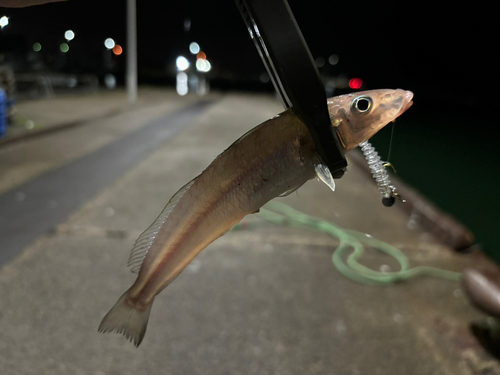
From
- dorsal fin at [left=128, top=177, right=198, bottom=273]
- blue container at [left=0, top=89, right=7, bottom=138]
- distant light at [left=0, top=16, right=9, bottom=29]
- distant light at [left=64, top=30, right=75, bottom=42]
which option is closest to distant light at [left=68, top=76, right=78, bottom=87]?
blue container at [left=0, top=89, right=7, bottom=138]

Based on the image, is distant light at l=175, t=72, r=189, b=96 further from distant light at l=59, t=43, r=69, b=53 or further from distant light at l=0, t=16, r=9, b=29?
distant light at l=0, t=16, r=9, b=29

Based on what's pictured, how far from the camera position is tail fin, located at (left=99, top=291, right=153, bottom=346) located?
0.87 metres

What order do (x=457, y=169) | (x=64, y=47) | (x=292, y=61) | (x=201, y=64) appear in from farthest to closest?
(x=201, y=64), (x=457, y=169), (x=64, y=47), (x=292, y=61)

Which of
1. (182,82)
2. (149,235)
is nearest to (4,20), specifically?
(149,235)

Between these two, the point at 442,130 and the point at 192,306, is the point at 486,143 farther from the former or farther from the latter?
the point at 192,306

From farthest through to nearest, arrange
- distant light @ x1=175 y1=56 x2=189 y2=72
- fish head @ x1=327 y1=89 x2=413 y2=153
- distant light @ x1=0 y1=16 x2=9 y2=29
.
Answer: distant light @ x1=175 y1=56 x2=189 y2=72 < distant light @ x1=0 y1=16 x2=9 y2=29 < fish head @ x1=327 y1=89 x2=413 y2=153

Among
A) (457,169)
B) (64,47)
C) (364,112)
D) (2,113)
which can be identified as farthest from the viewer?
(457,169)

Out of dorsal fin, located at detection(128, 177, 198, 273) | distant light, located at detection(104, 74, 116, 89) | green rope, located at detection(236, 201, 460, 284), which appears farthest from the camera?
distant light, located at detection(104, 74, 116, 89)

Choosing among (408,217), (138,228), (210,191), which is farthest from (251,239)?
(210,191)

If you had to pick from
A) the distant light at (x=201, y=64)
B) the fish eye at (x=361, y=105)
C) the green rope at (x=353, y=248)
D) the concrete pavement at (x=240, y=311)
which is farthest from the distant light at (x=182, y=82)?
the fish eye at (x=361, y=105)

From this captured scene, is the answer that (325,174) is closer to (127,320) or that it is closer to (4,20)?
(127,320)

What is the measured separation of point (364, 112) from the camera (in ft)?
2.34

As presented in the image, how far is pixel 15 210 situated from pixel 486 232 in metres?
7.34

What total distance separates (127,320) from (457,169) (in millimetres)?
14906
